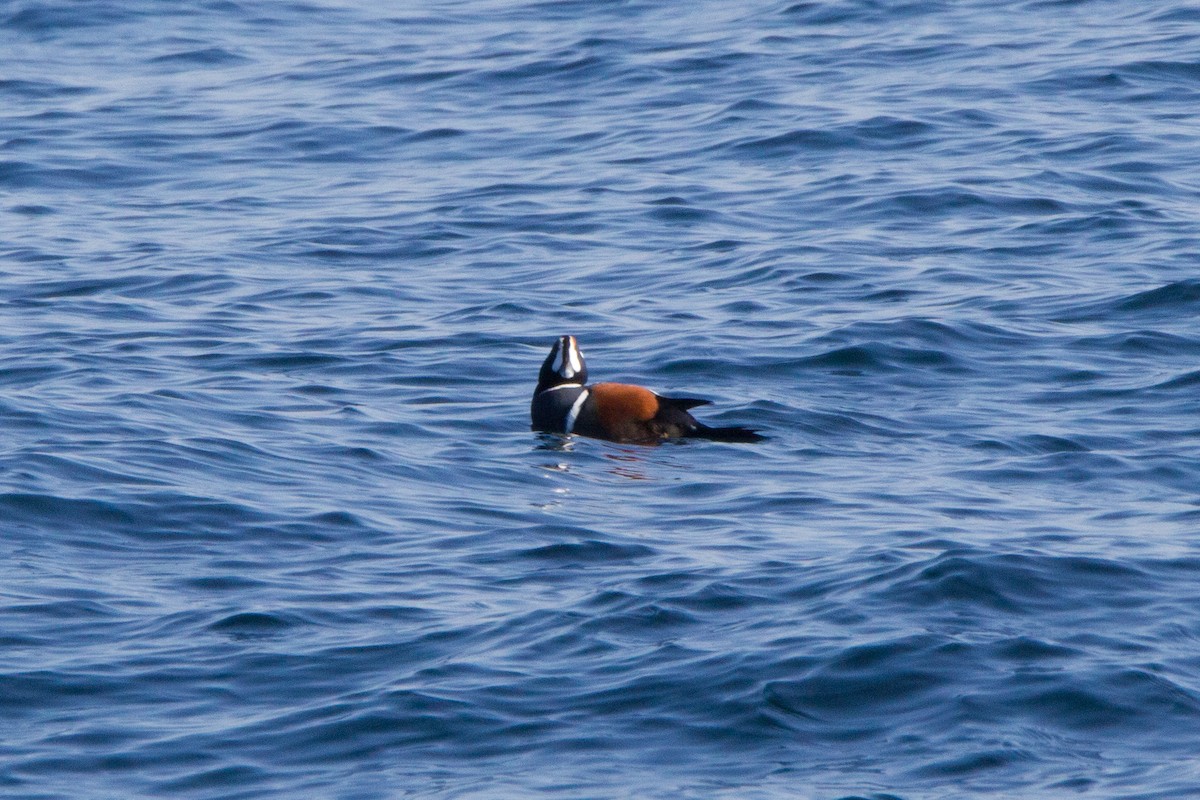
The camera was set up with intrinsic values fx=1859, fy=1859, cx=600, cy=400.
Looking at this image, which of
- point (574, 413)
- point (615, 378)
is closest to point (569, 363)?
point (574, 413)

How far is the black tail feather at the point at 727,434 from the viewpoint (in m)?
10.6

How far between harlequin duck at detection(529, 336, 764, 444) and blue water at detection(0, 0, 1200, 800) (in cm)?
14

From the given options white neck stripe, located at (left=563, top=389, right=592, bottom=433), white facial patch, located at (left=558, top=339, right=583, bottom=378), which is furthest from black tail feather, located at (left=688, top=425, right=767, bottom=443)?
white facial patch, located at (left=558, top=339, right=583, bottom=378)

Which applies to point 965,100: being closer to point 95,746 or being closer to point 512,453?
point 512,453

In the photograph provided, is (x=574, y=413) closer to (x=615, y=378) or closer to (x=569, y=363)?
(x=569, y=363)

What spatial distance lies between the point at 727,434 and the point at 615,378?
153 centimetres

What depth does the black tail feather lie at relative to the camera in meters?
10.6

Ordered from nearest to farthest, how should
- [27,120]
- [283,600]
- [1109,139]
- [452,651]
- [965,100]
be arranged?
[452,651], [283,600], [1109,139], [965,100], [27,120]

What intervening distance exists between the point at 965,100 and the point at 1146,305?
6.30 meters

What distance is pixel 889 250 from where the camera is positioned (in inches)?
574

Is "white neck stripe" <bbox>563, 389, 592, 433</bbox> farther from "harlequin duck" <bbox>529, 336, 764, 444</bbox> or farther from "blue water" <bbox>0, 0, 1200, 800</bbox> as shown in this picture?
"blue water" <bbox>0, 0, 1200, 800</bbox>

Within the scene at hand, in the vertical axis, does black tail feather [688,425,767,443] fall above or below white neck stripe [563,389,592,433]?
below

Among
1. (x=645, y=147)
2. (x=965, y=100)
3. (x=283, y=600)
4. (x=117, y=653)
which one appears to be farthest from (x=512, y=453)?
(x=965, y=100)

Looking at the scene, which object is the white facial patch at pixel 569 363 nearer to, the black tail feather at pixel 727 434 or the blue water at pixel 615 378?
the blue water at pixel 615 378
